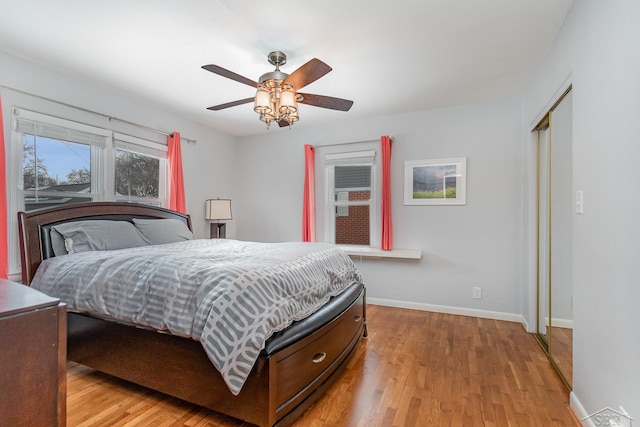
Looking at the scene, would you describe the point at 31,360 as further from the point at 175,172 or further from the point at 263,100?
the point at 175,172

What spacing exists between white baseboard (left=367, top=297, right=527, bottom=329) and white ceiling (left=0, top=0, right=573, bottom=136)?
8.20ft

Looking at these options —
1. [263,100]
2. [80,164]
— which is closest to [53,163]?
[80,164]

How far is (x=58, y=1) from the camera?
191 cm

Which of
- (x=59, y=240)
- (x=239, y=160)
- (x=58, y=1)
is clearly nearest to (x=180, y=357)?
(x=59, y=240)

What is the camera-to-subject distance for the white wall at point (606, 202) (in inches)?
50.1

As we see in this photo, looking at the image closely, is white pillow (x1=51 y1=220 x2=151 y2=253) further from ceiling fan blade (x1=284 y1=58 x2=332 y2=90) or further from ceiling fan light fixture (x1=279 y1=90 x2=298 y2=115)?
ceiling fan blade (x1=284 y1=58 x2=332 y2=90)

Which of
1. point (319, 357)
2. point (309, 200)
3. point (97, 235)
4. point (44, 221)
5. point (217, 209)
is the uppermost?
point (309, 200)

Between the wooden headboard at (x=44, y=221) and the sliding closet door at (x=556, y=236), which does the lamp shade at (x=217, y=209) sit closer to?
the wooden headboard at (x=44, y=221)

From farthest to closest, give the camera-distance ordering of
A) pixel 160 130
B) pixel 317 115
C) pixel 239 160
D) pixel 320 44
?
pixel 239 160 < pixel 317 115 < pixel 160 130 < pixel 320 44

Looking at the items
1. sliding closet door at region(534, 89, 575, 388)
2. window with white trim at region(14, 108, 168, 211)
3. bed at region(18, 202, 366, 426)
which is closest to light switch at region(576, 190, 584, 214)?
sliding closet door at region(534, 89, 575, 388)

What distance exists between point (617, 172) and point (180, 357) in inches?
95.2

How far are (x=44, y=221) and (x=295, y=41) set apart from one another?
2.56m

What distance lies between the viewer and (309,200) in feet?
14.5

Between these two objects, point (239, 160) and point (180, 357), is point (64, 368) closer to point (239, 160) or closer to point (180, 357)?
point (180, 357)
